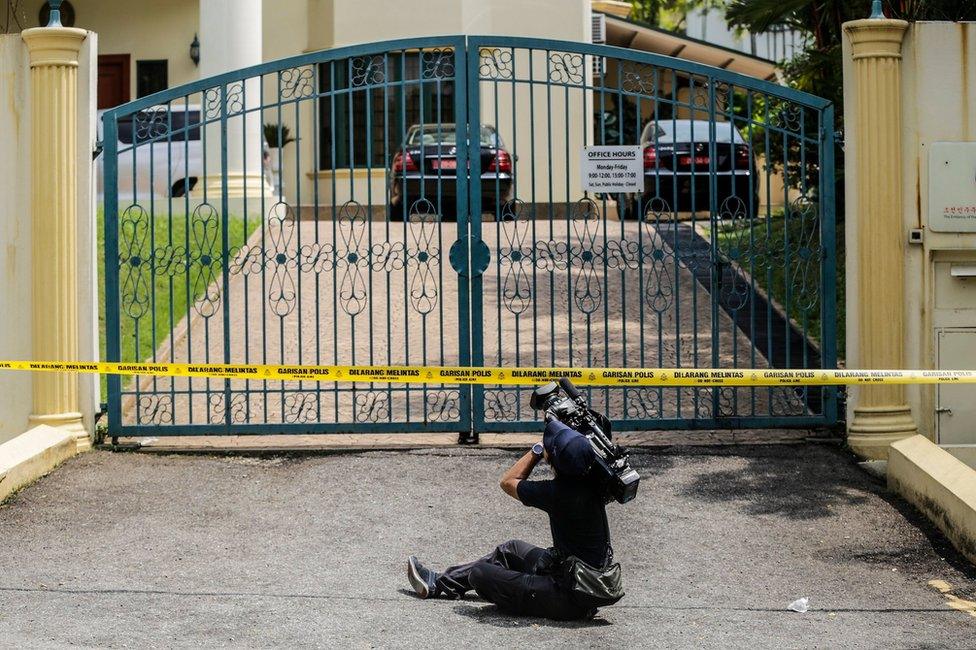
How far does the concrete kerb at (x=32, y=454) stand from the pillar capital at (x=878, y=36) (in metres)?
6.03

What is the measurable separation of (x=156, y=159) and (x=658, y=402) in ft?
32.8

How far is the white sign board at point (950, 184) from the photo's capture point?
9.61 meters

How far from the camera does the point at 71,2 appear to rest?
25.3 meters

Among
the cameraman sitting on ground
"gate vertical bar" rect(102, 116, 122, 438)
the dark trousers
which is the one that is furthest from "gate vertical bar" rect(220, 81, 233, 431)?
the cameraman sitting on ground

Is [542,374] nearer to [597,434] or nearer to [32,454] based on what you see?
[597,434]

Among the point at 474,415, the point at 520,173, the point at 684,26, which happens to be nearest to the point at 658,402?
the point at 474,415

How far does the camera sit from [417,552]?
7.86 meters

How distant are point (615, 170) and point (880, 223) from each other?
6.09 feet

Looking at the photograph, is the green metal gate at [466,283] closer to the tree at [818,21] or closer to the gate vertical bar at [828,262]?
the gate vertical bar at [828,262]

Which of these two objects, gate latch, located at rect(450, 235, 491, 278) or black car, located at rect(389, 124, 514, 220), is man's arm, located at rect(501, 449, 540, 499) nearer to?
gate latch, located at rect(450, 235, 491, 278)

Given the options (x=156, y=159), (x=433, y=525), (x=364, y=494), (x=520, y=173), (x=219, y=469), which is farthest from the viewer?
(x=520, y=173)

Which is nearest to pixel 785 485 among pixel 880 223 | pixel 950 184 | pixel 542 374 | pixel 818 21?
pixel 542 374

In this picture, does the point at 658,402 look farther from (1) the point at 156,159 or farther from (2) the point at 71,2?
(2) the point at 71,2

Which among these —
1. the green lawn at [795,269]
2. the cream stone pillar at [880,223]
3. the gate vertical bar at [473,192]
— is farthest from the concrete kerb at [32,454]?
the cream stone pillar at [880,223]
